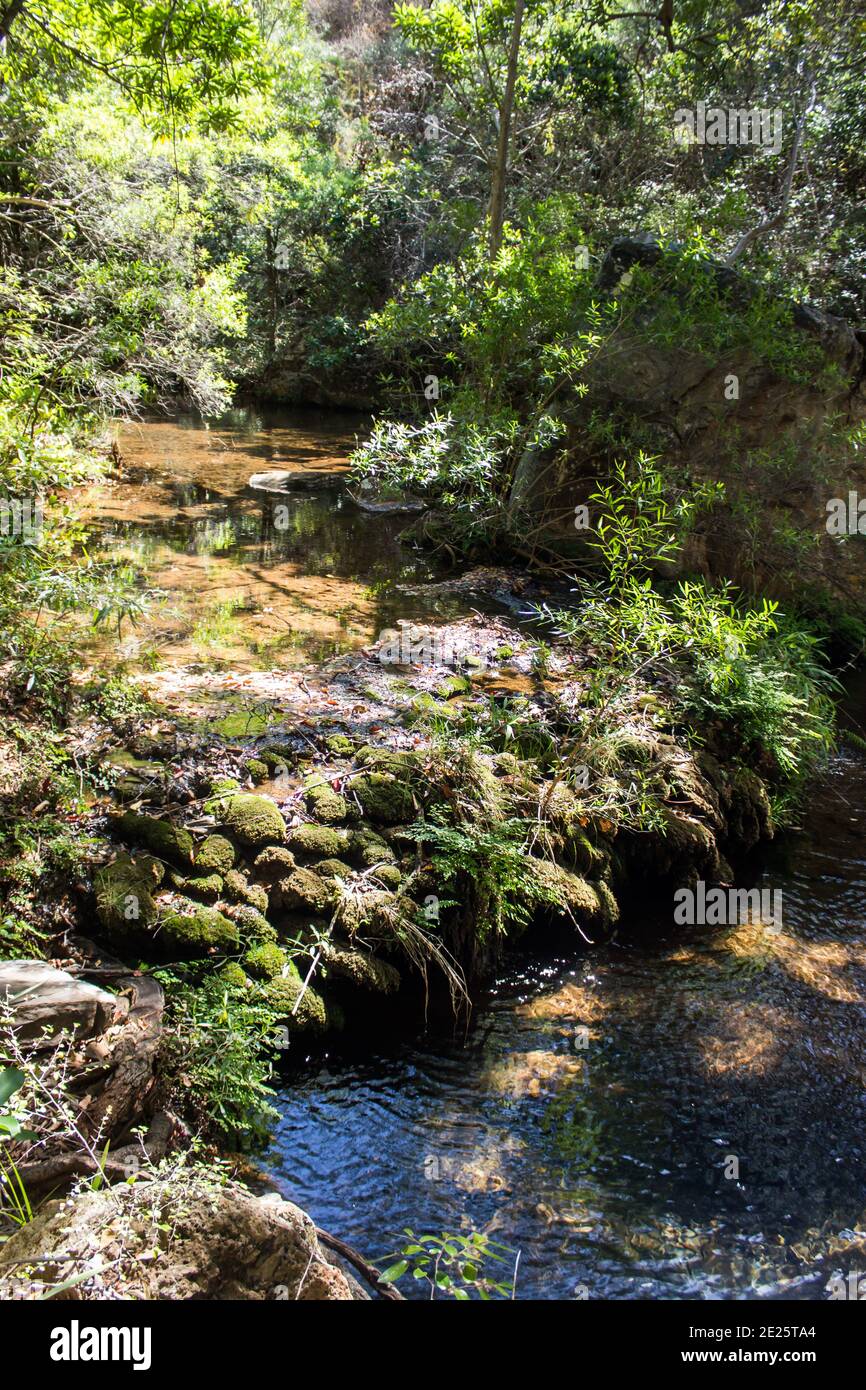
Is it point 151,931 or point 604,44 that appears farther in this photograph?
point 604,44

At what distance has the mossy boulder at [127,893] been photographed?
3.90 metres

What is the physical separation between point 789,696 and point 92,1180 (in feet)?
17.7

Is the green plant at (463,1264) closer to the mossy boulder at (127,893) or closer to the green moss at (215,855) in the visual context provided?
the mossy boulder at (127,893)

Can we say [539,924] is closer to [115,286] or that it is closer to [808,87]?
[115,286]

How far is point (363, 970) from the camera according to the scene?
13.7 feet

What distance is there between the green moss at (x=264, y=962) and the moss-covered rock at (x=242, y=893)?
10.5 inches

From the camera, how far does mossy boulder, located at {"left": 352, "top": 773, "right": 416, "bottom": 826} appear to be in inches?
193

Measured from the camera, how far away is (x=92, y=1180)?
2574 mm

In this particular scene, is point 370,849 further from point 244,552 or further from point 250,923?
point 244,552

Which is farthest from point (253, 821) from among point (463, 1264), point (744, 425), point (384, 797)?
point (744, 425)

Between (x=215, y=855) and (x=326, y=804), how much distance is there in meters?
0.72

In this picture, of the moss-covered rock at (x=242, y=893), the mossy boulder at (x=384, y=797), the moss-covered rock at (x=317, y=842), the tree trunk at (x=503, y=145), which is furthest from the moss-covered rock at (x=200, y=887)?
the tree trunk at (x=503, y=145)

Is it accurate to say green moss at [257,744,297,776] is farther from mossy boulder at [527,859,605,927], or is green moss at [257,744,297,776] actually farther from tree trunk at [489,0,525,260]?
tree trunk at [489,0,525,260]

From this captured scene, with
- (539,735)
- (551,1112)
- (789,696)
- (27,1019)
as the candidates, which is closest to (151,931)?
(27,1019)
